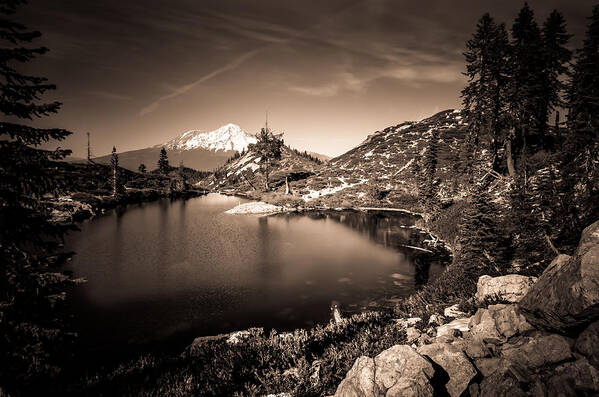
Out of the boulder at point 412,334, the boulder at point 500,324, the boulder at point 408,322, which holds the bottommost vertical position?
the boulder at point 408,322

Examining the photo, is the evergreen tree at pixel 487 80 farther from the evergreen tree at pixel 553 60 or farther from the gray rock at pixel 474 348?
the gray rock at pixel 474 348

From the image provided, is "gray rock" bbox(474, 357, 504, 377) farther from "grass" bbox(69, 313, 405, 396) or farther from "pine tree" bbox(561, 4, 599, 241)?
"pine tree" bbox(561, 4, 599, 241)

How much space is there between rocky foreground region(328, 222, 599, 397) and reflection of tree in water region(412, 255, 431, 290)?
49.4 feet

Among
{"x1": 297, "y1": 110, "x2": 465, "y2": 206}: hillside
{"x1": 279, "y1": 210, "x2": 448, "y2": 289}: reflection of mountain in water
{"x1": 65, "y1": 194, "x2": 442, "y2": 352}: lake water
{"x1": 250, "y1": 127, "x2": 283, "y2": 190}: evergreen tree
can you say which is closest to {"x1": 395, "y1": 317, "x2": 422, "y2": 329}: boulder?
{"x1": 65, "y1": 194, "x2": 442, "y2": 352}: lake water

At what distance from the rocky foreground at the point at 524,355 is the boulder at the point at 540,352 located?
17 mm

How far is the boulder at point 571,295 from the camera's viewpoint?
5.77m

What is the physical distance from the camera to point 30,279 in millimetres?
8555

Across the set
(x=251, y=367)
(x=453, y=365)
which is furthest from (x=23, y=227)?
(x=453, y=365)

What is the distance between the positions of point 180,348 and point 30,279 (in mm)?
8837

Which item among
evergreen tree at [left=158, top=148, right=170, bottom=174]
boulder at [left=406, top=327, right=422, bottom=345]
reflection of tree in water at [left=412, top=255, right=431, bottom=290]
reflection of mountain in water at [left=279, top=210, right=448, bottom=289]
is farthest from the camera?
evergreen tree at [left=158, top=148, right=170, bottom=174]

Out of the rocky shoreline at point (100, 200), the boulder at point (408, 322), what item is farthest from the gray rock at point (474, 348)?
the rocky shoreline at point (100, 200)

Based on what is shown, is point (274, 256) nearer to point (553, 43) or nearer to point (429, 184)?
point (429, 184)

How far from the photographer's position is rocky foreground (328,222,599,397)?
223 inches

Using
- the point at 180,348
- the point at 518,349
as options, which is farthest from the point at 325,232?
the point at 518,349
